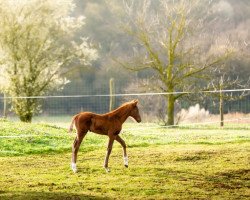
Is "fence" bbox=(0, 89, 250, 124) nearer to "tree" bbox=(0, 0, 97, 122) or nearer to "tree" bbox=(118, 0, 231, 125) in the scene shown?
"tree" bbox=(118, 0, 231, 125)

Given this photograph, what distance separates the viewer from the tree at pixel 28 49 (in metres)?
31.6

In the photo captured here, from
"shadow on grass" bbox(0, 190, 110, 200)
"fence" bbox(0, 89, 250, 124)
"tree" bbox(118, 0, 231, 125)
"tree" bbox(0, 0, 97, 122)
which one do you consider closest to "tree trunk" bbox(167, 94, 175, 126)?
"tree" bbox(118, 0, 231, 125)

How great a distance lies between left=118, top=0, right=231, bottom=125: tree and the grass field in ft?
53.9

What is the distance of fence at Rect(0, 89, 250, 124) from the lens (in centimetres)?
3375

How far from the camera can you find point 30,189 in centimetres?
984

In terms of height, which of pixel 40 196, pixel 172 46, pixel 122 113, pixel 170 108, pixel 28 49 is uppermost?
pixel 172 46

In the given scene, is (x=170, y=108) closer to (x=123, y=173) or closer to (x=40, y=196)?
(x=123, y=173)

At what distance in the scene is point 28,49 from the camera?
105 ft

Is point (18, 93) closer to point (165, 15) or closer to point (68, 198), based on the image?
point (165, 15)

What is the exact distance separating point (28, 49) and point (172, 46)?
370 inches

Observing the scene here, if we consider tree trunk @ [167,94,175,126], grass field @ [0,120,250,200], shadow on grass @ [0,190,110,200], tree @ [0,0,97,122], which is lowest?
shadow on grass @ [0,190,110,200]

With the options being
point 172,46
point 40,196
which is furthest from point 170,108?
point 40,196

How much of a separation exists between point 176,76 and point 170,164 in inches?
857

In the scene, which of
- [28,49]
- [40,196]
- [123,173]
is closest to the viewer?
[40,196]
